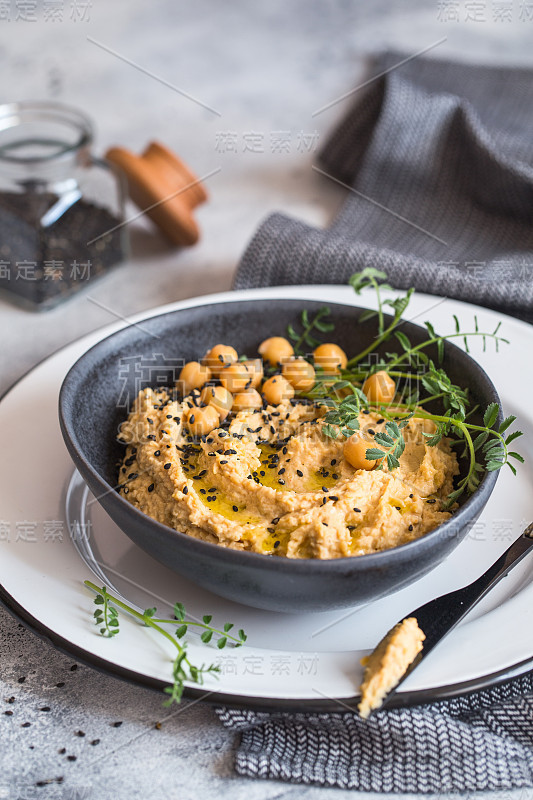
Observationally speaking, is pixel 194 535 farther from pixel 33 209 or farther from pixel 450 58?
pixel 450 58

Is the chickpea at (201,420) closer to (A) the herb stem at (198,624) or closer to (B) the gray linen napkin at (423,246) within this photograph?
(A) the herb stem at (198,624)

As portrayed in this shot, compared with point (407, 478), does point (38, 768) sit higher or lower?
lower

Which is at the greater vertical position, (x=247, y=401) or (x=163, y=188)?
(x=247, y=401)

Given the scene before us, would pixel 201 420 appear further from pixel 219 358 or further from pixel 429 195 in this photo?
pixel 429 195

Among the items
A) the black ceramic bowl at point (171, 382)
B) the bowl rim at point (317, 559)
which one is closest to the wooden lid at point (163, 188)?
the black ceramic bowl at point (171, 382)

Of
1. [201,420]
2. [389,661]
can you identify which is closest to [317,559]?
[389,661]

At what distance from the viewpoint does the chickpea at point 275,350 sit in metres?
2.13

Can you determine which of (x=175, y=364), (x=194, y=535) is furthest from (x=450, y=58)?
(x=194, y=535)

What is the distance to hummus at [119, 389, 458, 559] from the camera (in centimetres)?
159

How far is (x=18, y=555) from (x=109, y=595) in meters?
0.24

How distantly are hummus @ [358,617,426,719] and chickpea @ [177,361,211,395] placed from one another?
789 millimetres

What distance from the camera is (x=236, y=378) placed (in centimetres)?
203

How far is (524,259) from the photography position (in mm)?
2750

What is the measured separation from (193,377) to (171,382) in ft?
0.39
